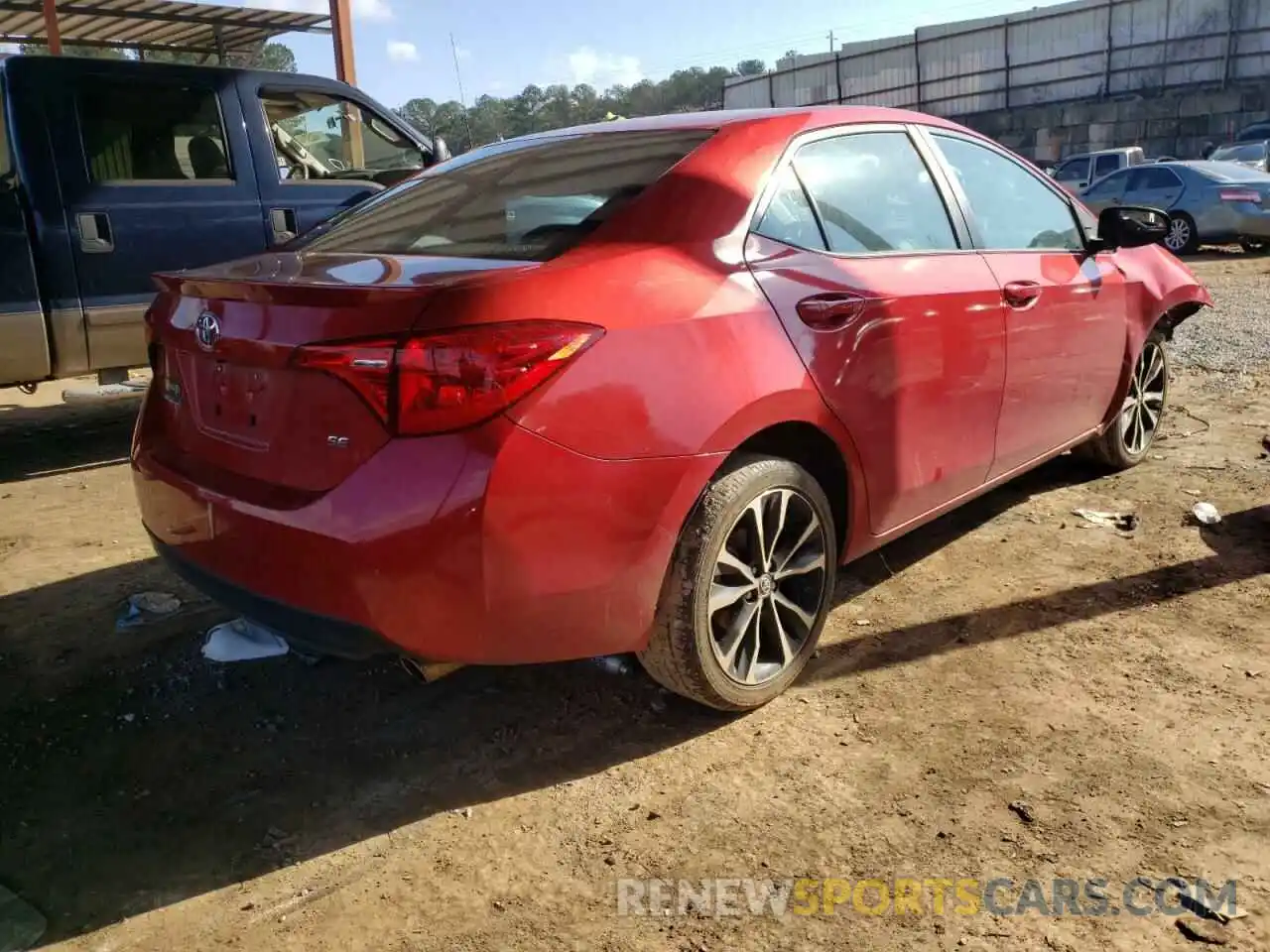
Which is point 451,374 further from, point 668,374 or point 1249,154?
point 1249,154

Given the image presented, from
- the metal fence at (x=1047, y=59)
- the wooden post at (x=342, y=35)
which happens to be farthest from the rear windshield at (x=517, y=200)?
the metal fence at (x=1047, y=59)

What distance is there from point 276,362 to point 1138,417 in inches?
159

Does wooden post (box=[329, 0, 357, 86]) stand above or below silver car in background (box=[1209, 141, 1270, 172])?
above

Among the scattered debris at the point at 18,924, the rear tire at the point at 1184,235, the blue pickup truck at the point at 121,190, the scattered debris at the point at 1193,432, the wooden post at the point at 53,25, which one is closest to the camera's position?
the scattered debris at the point at 18,924

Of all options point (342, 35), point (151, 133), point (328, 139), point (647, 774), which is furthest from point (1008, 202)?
point (342, 35)

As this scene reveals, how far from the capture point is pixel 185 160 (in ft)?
19.1

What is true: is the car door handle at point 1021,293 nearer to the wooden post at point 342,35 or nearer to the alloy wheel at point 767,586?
the alloy wheel at point 767,586

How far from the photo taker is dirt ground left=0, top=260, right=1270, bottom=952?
85.8 inches

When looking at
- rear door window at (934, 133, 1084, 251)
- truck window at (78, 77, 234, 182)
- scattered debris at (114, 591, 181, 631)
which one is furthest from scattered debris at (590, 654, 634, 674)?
truck window at (78, 77, 234, 182)

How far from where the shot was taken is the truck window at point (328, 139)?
6262 mm

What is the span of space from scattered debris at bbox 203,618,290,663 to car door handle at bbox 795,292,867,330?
1872 millimetres

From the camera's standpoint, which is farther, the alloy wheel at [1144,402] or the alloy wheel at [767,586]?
the alloy wheel at [1144,402]

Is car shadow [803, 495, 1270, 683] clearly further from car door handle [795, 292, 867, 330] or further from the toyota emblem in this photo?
the toyota emblem

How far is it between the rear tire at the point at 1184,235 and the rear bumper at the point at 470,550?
46.8 feet
